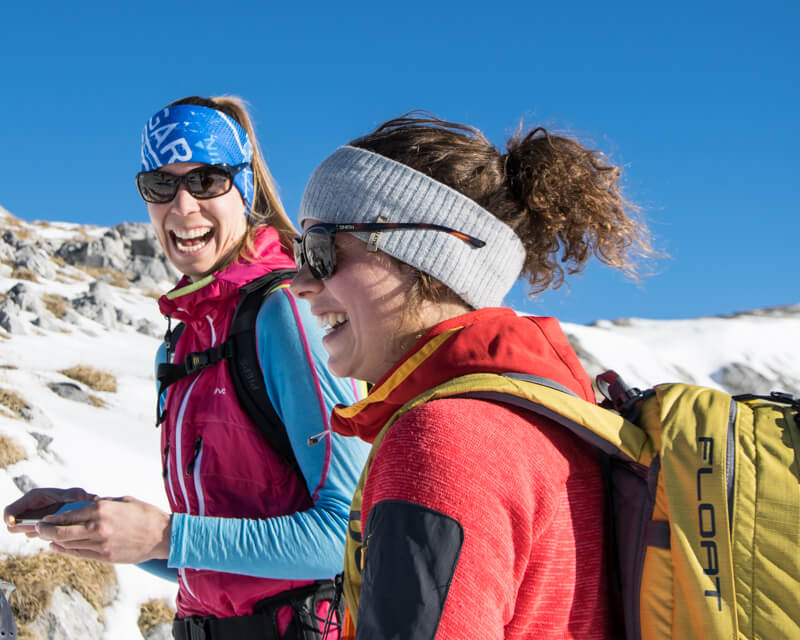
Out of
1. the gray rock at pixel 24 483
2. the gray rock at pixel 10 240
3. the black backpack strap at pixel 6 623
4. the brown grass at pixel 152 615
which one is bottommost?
the brown grass at pixel 152 615

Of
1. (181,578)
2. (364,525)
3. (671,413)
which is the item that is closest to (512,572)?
(364,525)

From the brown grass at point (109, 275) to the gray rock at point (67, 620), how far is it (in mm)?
25012

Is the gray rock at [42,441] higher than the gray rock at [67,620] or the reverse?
higher

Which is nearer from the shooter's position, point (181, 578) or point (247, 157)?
point (181, 578)

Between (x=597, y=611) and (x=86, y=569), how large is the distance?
566cm

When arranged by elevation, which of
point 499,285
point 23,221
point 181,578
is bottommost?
point 181,578

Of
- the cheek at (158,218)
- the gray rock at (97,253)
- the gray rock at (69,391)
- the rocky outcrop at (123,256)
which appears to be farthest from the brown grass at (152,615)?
the gray rock at (97,253)

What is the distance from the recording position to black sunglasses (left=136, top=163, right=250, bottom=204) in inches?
121

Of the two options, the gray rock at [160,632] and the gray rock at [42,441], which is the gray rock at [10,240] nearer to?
the gray rock at [42,441]

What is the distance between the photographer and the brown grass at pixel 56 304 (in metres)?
19.5

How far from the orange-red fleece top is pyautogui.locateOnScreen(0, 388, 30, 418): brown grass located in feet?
30.0

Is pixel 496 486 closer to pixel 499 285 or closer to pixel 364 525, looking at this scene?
pixel 364 525

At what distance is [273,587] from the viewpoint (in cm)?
233

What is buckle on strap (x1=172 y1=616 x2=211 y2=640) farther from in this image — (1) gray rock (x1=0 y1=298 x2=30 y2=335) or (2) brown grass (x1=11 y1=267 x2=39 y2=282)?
(2) brown grass (x1=11 y1=267 x2=39 y2=282)
